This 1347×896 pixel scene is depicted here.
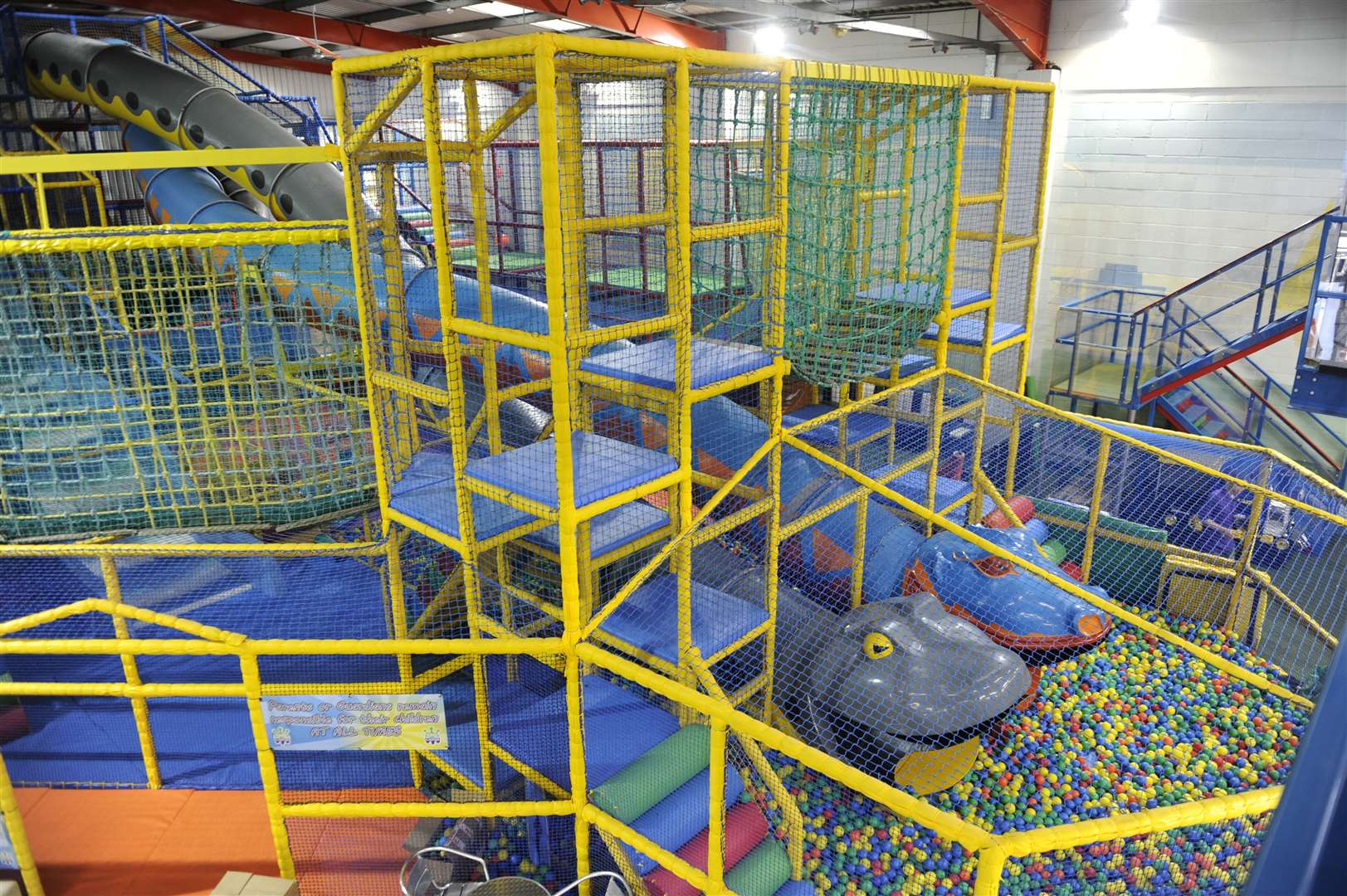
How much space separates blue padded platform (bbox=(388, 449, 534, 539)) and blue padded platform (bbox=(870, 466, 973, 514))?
302 centimetres

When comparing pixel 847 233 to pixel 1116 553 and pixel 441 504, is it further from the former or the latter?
pixel 1116 553

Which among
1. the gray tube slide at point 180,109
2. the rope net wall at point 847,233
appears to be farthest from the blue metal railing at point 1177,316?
the gray tube slide at point 180,109

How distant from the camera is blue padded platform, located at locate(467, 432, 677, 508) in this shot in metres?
3.64

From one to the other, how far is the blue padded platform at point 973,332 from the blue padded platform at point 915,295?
0.29 meters

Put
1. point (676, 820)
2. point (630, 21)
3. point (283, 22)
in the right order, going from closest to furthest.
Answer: point (676, 820) < point (630, 21) < point (283, 22)

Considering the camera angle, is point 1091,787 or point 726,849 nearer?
point 726,849

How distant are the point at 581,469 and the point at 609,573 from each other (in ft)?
4.81

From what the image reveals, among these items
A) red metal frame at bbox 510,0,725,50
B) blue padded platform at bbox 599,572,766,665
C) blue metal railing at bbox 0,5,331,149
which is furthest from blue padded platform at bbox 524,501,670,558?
red metal frame at bbox 510,0,725,50

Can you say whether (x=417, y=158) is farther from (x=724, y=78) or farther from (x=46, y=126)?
(x=46, y=126)

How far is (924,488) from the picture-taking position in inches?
257

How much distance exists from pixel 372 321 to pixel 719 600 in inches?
84.8

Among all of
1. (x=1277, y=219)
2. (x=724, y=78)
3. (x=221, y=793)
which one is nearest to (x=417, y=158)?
(x=724, y=78)

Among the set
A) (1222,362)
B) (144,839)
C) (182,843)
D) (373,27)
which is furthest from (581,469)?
(373,27)

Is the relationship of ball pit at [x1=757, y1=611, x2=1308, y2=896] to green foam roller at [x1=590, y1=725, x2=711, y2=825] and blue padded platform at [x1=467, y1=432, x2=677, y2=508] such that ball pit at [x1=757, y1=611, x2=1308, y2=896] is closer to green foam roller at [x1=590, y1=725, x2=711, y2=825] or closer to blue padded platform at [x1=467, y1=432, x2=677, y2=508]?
green foam roller at [x1=590, y1=725, x2=711, y2=825]
